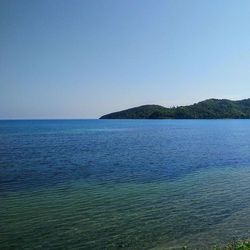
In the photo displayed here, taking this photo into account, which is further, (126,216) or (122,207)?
(122,207)

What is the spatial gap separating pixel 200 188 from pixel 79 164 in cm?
2254

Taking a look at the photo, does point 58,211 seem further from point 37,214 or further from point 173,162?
point 173,162

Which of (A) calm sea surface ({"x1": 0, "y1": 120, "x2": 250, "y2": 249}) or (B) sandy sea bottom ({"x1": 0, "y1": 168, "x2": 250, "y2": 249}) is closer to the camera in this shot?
(B) sandy sea bottom ({"x1": 0, "y1": 168, "x2": 250, "y2": 249})

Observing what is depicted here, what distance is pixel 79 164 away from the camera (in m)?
50.4

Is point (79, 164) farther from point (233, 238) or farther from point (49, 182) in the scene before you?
point (233, 238)

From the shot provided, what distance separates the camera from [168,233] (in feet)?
65.7

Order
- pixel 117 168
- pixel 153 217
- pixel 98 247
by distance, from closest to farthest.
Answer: pixel 98 247
pixel 153 217
pixel 117 168

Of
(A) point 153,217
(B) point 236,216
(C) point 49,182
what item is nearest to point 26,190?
(C) point 49,182

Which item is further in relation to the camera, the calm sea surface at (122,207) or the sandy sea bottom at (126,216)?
the calm sea surface at (122,207)

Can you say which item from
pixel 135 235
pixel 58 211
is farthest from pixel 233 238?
pixel 58 211

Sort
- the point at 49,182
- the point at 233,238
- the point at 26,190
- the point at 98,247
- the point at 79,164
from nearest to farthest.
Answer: the point at 98,247, the point at 233,238, the point at 26,190, the point at 49,182, the point at 79,164

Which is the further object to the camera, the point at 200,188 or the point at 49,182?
the point at 49,182

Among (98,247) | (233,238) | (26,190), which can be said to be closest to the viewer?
(98,247)

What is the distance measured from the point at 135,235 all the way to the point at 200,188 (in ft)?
48.4
